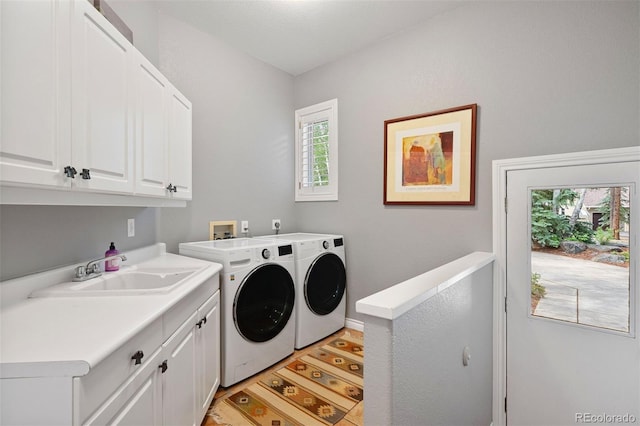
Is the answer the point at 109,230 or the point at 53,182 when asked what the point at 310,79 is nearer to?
the point at 109,230

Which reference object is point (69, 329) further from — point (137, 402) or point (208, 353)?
point (208, 353)

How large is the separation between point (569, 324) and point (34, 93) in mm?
2822

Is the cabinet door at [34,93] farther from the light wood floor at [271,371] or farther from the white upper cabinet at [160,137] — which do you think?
the light wood floor at [271,371]

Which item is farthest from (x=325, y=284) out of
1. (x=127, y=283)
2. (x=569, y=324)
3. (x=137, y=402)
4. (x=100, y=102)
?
(x=100, y=102)

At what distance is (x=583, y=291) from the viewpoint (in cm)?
175

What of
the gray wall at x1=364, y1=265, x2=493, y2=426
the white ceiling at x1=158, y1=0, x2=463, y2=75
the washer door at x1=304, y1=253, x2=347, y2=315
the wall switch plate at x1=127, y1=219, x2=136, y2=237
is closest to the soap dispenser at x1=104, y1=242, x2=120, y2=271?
the wall switch plate at x1=127, y1=219, x2=136, y2=237

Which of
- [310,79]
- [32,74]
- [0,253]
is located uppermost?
[310,79]

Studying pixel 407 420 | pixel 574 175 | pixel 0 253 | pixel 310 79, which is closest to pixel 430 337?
pixel 407 420

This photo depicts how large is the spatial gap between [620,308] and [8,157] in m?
2.85

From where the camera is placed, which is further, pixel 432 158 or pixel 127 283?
pixel 432 158

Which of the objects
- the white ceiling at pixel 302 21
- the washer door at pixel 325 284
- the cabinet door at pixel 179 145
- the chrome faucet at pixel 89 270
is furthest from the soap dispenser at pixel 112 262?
the white ceiling at pixel 302 21

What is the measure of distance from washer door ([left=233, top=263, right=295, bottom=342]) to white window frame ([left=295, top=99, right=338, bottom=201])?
3.69 feet

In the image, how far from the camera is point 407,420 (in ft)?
3.25

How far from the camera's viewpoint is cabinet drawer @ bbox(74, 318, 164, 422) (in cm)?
76
